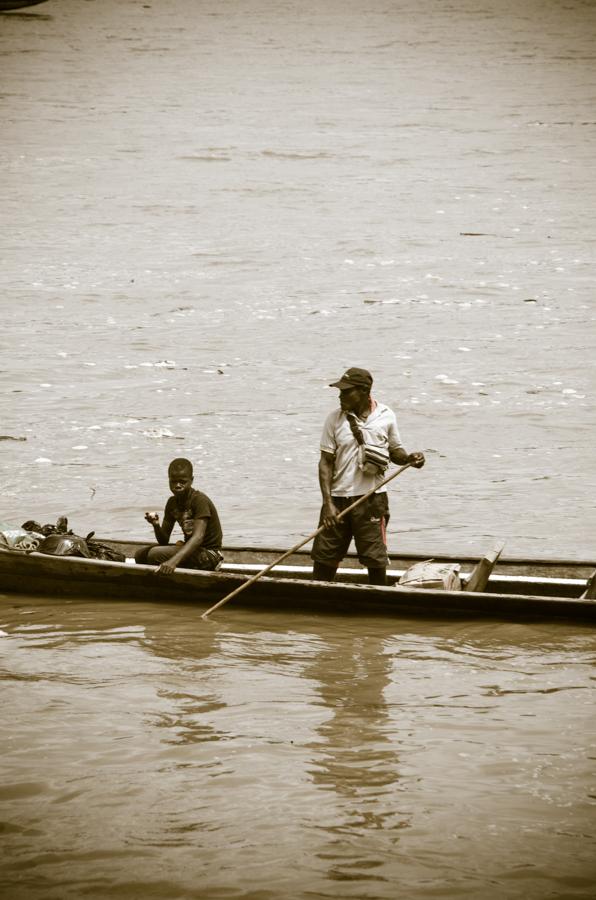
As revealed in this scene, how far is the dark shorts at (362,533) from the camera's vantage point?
8.13 metres

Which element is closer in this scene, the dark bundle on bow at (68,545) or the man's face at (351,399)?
the man's face at (351,399)

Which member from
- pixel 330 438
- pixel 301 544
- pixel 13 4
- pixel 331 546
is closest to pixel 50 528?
pixel 301 544

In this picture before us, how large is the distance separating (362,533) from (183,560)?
1.20 m

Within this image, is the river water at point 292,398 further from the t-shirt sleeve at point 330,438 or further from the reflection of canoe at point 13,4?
the t-shirt sleeve at point 330,438

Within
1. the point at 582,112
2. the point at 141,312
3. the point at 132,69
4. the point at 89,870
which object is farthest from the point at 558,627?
the point at 132,69

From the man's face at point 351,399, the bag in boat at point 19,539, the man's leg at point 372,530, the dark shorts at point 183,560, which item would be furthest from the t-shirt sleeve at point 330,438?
the bag in boat at point 19,539

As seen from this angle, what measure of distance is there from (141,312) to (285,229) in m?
4.71

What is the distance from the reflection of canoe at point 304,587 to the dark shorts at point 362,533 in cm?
20

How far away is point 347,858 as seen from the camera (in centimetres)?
534

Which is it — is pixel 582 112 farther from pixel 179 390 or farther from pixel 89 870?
pixel 89 870

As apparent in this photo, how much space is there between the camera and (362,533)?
817cm

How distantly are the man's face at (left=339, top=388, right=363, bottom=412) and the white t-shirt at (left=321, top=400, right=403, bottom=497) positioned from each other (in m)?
Answer: 0.06

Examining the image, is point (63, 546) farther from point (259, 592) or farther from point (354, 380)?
point (354, 380)

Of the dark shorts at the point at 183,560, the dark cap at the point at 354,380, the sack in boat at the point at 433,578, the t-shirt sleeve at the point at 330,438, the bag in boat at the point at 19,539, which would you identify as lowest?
the sack in boat at the point at 433,578
